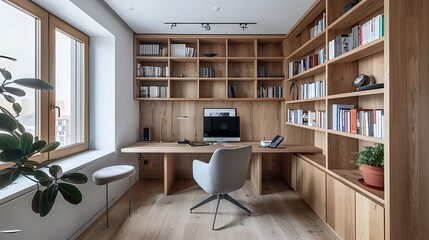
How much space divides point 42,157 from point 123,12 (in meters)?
1.90

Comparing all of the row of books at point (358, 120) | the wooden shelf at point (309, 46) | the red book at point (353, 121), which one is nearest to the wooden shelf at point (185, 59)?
the wooden shelf at point (309, 46)

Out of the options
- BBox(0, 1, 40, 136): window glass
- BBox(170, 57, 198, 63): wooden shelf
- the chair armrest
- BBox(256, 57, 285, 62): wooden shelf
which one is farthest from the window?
BBox(256, 57, 285, 62): wooden shelf

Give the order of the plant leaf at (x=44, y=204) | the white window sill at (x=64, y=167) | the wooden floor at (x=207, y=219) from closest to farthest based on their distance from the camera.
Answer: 1. the plant leaf at (x=44, y=204)
2. the white window sill at (x=64, y=167)
3. the wooden floor at (x=207, y=219)

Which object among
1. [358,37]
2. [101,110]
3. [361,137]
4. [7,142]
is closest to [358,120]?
[361,137]

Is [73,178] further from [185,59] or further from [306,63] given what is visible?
[306,63]

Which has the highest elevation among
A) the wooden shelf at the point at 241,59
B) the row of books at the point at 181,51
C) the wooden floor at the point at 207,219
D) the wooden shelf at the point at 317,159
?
the row of books at the point at 181,51

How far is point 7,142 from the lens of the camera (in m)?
0.97

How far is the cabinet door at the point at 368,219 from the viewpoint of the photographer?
1.45 meters

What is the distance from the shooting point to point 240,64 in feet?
12.1

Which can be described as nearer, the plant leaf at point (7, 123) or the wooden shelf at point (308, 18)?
the plant leaf at point (7, 123)

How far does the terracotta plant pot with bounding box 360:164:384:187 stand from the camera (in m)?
1.56

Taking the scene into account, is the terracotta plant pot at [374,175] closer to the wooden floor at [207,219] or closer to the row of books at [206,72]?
the wooden floor at [207,219]

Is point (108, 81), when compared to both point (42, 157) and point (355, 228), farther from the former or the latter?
point (355, 228)

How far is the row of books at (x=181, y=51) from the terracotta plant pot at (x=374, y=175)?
110 inches
